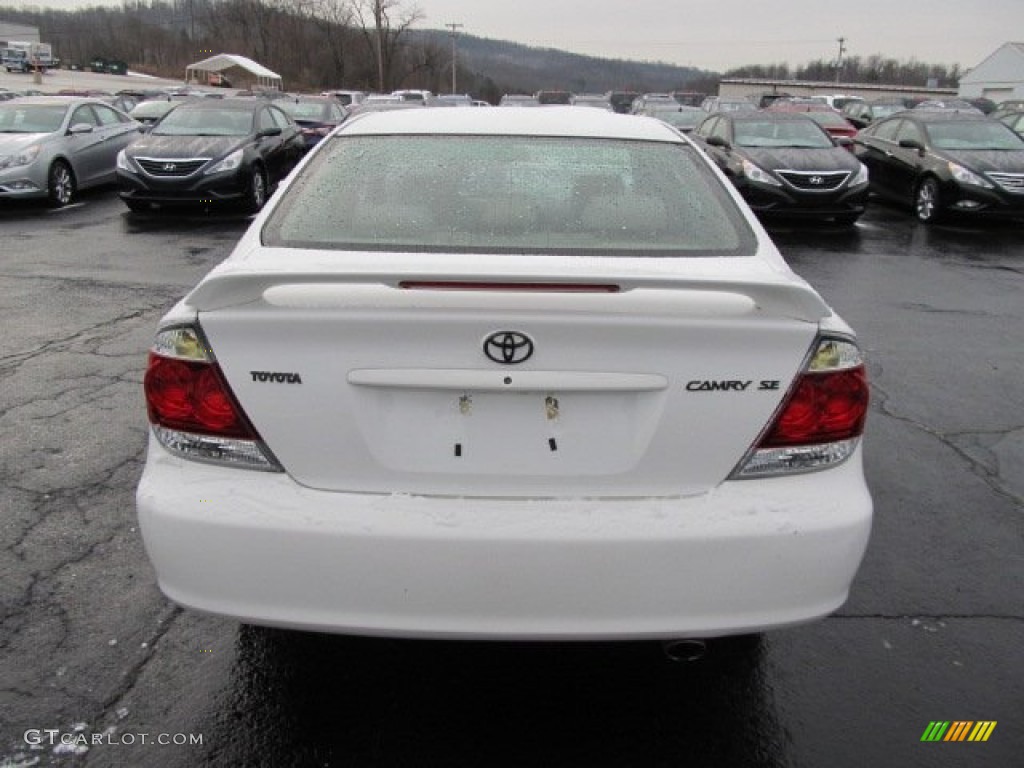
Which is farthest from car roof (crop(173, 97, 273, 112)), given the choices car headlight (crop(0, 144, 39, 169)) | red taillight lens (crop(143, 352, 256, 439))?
red taillight lens (crop(143, 352, 256, 439))

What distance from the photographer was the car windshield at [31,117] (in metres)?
13.1

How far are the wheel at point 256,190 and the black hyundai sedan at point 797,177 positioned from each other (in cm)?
662

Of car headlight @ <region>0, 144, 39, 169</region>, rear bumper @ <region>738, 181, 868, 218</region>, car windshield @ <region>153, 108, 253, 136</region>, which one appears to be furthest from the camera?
car windshield @ <region>153, 108, 253, 136</region>

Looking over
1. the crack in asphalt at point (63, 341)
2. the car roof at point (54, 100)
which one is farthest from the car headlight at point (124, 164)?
the crack in asphalt at point (63, 341)

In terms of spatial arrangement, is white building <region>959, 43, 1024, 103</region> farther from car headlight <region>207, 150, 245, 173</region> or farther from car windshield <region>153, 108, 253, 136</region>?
car headlight <region>207, 150, 245, 173</region>

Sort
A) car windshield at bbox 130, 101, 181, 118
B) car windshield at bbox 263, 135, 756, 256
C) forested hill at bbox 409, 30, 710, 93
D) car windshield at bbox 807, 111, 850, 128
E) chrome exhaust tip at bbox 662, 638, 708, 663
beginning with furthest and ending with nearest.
→ forested hill at bbox 409, 30, 710, 93 → car windshield at bbox 130, 101, 181, 118 → car windshield at bbox 807, 111, 850, 128 → car windshield at bbox 263, 135, 756, 256 → chrome exhaust tip at bbox 662, 638, 708, 663

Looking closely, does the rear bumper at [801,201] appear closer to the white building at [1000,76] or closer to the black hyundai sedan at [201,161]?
the black hyundai sedan at [201,161]

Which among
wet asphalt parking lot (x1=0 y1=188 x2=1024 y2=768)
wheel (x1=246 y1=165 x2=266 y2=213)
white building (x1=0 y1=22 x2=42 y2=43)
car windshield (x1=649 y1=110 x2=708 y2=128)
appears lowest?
white building (x1=0 y1=22 x2=42 y2=43)

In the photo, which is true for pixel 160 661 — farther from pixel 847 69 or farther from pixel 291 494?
pixel 847 69

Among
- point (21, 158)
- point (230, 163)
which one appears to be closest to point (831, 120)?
point (230, 163)

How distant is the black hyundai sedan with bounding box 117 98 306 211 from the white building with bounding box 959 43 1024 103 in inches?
2470

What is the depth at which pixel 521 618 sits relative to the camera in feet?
6.97

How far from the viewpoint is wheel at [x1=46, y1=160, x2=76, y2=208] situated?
12.7 meters

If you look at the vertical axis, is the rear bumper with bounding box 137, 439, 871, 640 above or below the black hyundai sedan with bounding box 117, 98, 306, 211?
above
